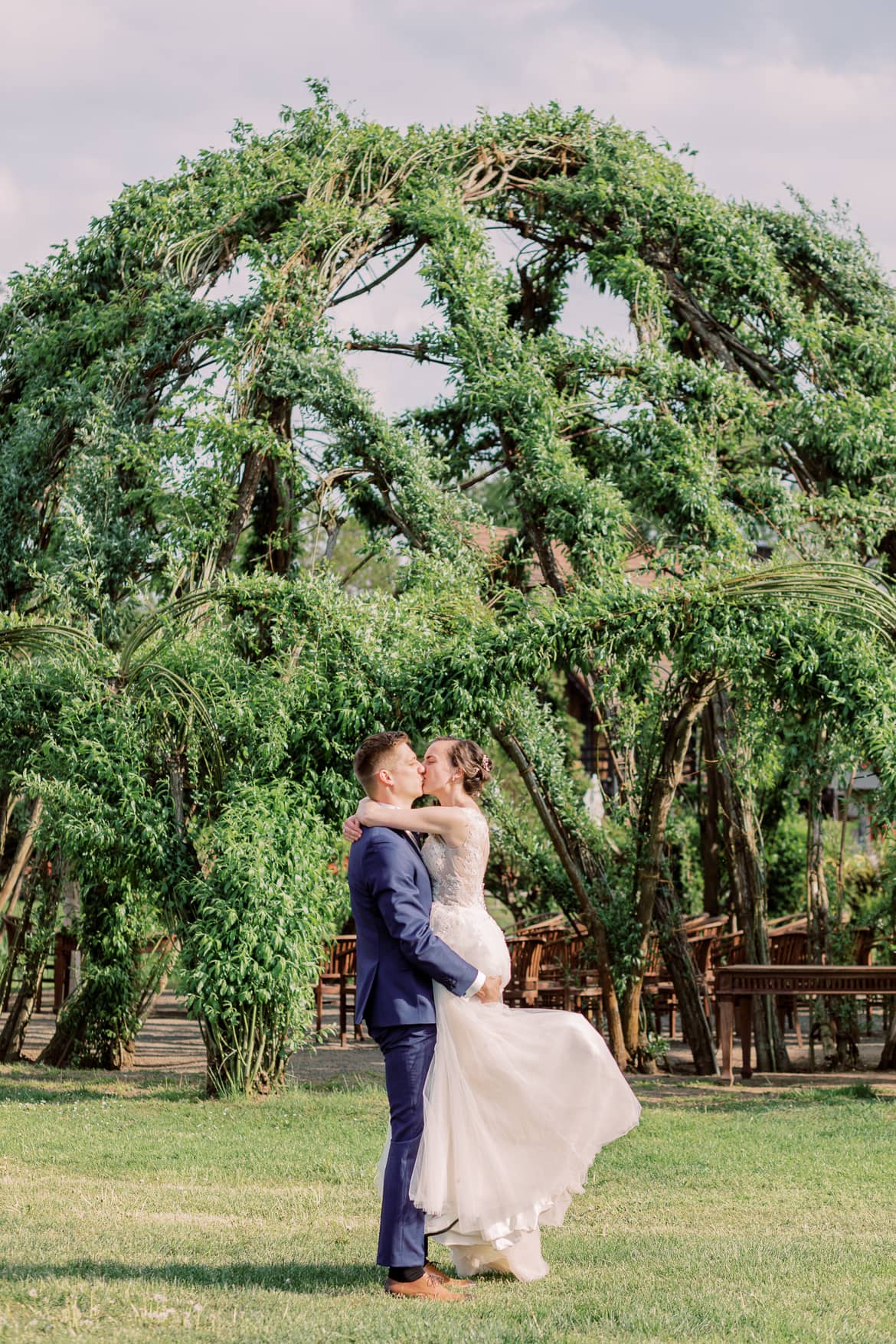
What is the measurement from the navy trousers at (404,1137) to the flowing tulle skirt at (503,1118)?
0.03 metres

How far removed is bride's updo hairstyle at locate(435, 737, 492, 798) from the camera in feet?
16.6

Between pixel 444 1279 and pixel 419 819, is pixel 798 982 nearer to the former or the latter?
pixel 444 1279

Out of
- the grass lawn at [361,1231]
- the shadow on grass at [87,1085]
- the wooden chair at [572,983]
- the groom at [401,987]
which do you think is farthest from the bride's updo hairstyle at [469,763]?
the wooden chair at [572,983]

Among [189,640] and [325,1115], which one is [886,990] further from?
[189,640]

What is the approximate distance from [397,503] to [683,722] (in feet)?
10.8

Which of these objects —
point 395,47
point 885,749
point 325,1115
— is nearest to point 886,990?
point 885,749

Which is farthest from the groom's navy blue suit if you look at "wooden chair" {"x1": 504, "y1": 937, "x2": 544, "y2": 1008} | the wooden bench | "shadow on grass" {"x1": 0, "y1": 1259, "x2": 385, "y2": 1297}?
"wooden chair" {"x1": 504, "y1": 937, "x2": 544, "y2": 1008}

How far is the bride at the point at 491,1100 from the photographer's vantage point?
4660 mm

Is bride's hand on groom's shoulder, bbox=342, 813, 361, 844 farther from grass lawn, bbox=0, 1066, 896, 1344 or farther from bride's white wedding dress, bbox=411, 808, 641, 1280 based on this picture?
grass lawn, bbox=0, 1066, 896, 1344

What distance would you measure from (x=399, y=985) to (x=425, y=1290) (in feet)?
3.30

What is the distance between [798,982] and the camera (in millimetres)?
10227

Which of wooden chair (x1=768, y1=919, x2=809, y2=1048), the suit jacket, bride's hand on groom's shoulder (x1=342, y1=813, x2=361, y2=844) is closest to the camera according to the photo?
the suit jacket

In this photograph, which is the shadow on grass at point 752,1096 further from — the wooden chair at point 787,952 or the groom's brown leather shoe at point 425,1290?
the groom's brown leather shoe at point 425,1290

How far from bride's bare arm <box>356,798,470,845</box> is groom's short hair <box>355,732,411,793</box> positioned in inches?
3.4
